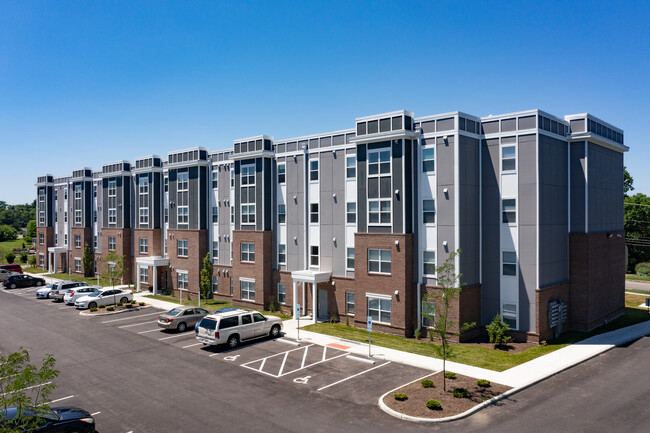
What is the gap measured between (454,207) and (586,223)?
9.80 meters

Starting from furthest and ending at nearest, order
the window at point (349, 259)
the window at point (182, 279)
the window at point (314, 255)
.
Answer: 1. the window at point (182, 279)
2. the window at point (314, 255)
3. the window at point (349, 259)

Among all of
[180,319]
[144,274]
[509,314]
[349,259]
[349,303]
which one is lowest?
[180,319]

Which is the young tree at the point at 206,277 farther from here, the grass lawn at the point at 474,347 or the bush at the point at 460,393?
the bush at the point at 460,393

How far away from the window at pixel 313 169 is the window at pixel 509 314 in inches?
636

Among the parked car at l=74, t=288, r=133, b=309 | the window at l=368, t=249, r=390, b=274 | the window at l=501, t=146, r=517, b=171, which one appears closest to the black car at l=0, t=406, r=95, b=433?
the window at l=368, t=249, r=390, b=274

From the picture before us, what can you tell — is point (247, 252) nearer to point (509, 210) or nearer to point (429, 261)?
point (429, 261)

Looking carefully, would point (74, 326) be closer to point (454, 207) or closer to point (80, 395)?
point (80, 395)

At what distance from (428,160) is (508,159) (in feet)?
16.1

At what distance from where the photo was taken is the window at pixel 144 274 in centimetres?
4766

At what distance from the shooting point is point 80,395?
61.2 ft

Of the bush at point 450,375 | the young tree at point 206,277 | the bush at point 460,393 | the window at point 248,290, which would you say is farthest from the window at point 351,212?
the young tree at point 206,277

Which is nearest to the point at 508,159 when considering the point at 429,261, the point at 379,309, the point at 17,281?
the point at 429,261

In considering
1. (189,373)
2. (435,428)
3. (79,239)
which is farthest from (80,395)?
(79,239)

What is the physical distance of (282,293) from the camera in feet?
119
